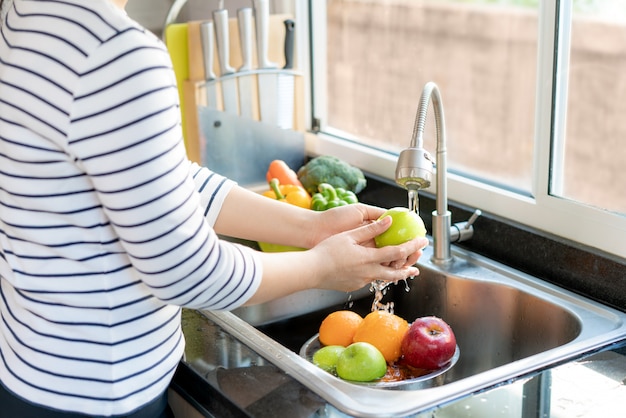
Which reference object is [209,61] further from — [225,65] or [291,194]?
[291,194]

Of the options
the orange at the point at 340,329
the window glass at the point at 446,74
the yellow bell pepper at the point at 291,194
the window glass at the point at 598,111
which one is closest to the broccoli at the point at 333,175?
the yellow bell pepper at the point at 291,194

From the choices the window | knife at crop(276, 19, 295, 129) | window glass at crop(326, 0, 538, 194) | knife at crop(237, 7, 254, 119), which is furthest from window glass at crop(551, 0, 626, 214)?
knife at crop(237, 7, 254, 119)

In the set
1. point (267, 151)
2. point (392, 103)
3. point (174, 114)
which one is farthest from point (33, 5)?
point (392, 103)

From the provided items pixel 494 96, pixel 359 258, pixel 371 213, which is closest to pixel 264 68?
pixel 371 213

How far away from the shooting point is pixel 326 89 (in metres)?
2.15

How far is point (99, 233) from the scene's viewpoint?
95cm

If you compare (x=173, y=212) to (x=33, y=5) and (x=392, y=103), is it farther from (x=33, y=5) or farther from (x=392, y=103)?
(x=392, y=103)

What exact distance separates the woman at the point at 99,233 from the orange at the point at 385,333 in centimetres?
27

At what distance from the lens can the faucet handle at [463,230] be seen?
1568mm

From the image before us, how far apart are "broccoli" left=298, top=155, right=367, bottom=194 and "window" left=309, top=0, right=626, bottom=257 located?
8 cm

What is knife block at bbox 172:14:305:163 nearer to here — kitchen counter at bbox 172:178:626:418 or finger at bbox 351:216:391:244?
kitchen counter at bbox 172:178:626:418

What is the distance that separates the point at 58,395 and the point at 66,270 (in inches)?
6.1

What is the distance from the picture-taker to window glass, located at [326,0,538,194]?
2150 mm

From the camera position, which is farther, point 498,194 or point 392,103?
point 392,103
